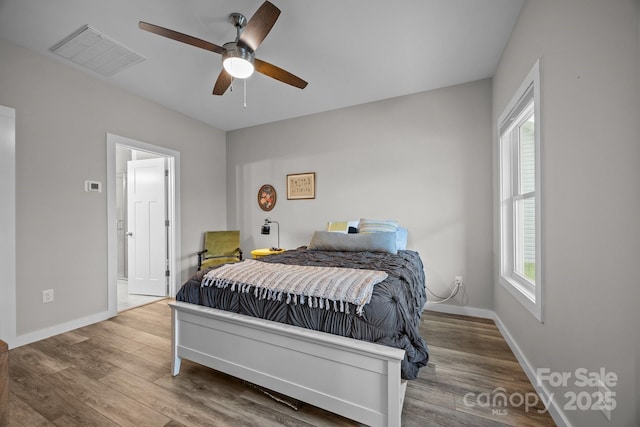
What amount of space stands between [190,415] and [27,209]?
2453mm

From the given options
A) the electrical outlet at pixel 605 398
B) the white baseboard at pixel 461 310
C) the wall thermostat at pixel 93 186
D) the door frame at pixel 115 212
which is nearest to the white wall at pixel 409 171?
the white baseboard at pixel 461 310

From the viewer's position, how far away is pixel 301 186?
389cm

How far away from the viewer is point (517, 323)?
2.04m

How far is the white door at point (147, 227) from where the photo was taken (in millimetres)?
3715

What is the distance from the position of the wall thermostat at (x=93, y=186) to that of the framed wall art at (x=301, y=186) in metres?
2.28

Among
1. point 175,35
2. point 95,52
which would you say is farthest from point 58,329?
point 175,35

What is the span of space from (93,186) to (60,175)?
0.28 m

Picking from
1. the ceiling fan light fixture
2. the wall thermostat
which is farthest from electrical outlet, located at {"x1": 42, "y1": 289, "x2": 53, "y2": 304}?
the ceiling fan light fixture

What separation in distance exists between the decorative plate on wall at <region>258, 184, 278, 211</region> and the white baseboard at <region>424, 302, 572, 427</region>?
105 inches

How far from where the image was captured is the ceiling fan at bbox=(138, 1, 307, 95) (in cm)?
162

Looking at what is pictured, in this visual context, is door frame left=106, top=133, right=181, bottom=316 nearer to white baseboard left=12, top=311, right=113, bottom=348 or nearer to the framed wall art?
white baseboard left=12, top=311, right=113, bottom=348

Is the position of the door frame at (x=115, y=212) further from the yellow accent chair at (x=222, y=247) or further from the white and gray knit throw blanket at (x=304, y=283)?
the white and gray knit throw blanket at (x=304, y=283)

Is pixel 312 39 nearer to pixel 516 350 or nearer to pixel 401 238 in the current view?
pixel 401 238

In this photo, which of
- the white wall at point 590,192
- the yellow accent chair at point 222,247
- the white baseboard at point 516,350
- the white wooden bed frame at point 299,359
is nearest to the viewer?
the white wall at point 590,192
